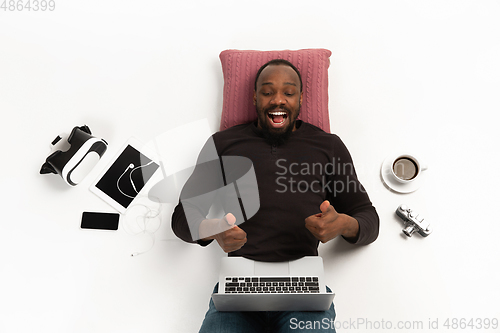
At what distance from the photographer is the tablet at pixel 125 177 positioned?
4.75 feet

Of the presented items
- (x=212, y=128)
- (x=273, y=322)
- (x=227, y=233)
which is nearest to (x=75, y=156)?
(x=212, y=128)

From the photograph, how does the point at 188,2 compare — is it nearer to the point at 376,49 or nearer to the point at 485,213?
the point at 376,49

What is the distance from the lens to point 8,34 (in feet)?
5.83

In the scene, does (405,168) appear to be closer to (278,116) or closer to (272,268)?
(278,116)

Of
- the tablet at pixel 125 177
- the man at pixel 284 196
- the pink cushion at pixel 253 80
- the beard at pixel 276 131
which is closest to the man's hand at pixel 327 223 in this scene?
the man at pixel 284 196

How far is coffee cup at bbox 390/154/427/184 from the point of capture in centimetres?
139

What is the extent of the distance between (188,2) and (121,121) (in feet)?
2.42

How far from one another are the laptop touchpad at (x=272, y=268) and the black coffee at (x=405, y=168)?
61cm

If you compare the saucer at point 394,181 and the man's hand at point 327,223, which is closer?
the man's hand at point 327,223

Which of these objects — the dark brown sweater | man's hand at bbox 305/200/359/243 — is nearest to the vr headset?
the dark brown sweater

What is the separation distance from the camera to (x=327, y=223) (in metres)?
1.09

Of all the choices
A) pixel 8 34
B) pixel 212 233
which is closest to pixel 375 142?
pixel 212 233

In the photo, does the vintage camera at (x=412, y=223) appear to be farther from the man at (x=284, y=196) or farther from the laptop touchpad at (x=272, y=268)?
the laptop touchpad at (x=272, y=268)

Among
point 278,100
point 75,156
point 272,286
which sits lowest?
point 272,286
